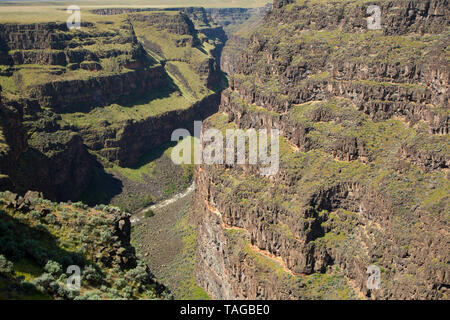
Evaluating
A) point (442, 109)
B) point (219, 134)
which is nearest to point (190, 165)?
point (219, 134)

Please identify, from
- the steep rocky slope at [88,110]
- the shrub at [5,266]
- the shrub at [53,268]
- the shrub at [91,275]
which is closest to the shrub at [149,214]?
the steep rocky slope at [88,110]

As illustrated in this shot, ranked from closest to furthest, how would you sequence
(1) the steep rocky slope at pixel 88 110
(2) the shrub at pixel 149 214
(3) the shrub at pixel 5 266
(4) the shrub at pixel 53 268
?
(3) the shrub at pixel 5 266 < (4) the shrub at pixel 53 268 < (1) the steep rocky slope at pixel 88 110 < (2) the shrub at pixel 149 214

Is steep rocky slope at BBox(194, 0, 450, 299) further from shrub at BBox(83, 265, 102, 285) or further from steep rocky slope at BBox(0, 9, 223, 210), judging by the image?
steep rocky slope at BBox(0, 9, 223, 210)

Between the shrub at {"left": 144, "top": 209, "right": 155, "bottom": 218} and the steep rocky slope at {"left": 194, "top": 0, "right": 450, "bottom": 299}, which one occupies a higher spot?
the steep rocky slope at {"left": 194, "top": 0, "right": 450, "bottom": 299}

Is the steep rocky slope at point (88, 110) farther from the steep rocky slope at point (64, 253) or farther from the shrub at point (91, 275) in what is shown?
the shrub at point (91, 275)

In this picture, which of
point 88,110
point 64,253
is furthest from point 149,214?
point 64,253

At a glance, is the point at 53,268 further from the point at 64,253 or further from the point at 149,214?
the point at 149,214

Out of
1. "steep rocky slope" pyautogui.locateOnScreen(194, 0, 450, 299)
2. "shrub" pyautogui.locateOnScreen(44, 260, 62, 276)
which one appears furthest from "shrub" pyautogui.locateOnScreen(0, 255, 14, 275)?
"steep rocky slope" pyautogui.locateOnScreen(194, 0, 450, 299)

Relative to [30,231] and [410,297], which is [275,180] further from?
[30,231]

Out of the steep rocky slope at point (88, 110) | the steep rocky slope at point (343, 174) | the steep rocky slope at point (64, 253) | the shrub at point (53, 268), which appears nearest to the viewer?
the steep rocky slope at point (64, 253)
